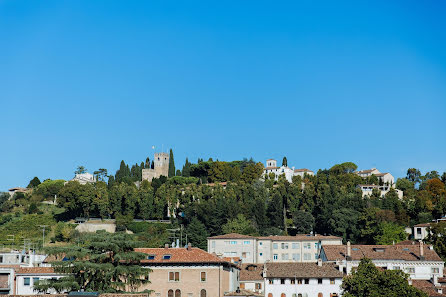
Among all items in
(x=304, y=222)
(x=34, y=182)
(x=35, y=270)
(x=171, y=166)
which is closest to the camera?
(x=35, y=270)

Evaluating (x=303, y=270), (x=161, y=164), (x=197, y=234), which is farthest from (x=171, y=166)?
(x=303, y=270)

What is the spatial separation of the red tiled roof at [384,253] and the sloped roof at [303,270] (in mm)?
6393

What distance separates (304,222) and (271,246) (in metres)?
14.3

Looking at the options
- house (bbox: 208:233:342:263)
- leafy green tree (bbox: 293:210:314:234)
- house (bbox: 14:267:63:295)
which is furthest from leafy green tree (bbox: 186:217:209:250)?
house (bbox: 14:267:63:295)

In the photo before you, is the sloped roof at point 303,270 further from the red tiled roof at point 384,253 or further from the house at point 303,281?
the red tiled roof at point 384,253

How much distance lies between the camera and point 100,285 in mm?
54094

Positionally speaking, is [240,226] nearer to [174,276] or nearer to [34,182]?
[174,276]

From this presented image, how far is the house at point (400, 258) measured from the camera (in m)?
77.9

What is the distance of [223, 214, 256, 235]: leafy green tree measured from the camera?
108625 mm

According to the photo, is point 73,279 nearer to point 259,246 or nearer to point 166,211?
point 259,246

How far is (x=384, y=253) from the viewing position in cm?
8100

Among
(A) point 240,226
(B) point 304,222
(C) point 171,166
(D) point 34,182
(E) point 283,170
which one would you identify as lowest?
(A) point 240,226

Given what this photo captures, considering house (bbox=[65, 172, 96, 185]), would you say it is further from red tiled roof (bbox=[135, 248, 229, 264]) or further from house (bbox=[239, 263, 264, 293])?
red tiled roof (bbox=[135, 248, 229, 264])

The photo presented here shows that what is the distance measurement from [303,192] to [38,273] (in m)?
69.2
